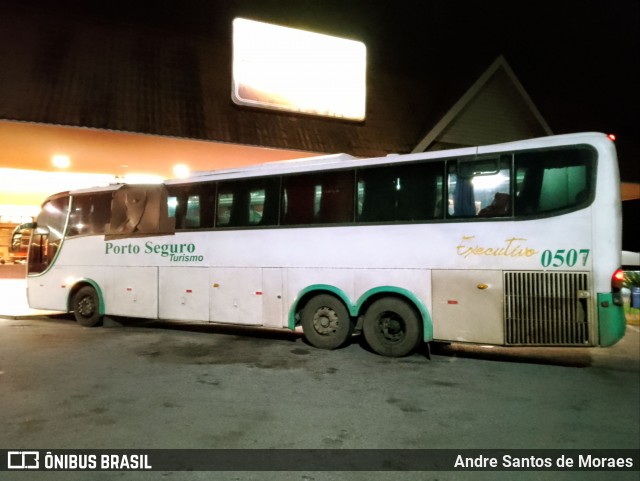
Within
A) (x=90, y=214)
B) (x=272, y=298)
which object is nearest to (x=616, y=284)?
(x=272, y=298)

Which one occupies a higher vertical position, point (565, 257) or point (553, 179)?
point (553, 179)

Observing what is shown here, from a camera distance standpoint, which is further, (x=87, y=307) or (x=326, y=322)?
(x=87, y=307)

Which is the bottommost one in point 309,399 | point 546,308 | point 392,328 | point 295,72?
point 309,399

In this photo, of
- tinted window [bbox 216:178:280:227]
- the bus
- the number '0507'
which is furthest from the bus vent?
tinted window [bbox 216:178:280:227]

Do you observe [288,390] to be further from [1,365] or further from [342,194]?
[1,365]

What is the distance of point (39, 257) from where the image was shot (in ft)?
36.4

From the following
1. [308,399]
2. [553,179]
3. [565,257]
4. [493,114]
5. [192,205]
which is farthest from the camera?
[493,114]

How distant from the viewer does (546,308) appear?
20.6ft

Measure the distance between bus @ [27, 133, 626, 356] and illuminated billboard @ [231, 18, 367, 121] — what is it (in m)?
Result: 6.15

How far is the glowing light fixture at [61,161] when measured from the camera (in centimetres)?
1307

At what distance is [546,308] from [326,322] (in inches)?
141

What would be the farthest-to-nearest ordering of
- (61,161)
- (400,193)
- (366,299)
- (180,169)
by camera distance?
(180,169) < (61,161) < (366,299) < (400,193)

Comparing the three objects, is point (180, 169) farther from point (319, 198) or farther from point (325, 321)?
point (325, 321)

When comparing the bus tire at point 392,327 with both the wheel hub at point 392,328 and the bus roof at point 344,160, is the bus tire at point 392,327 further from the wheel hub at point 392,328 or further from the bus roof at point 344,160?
the bus roof at point 344,160
